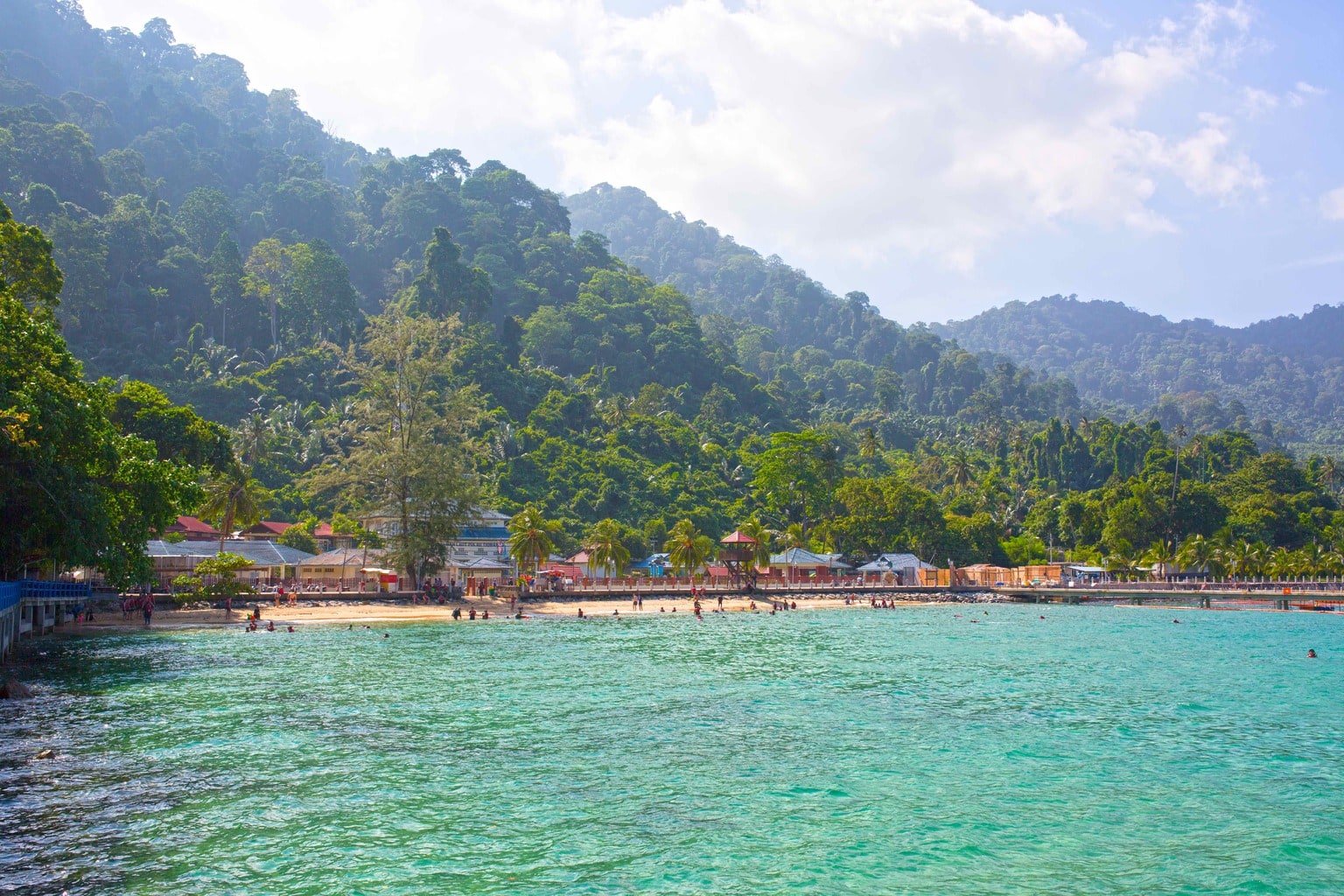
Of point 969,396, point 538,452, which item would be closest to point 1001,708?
point 538,452

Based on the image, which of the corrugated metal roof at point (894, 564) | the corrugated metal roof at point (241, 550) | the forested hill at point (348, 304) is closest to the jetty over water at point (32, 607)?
the corrugated metal roof at point (241, 550)

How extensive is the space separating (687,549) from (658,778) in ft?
179

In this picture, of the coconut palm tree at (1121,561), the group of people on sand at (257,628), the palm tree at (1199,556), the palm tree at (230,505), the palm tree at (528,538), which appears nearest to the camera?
the group of people on sand at (257,628)

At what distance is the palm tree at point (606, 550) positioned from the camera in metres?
69.2

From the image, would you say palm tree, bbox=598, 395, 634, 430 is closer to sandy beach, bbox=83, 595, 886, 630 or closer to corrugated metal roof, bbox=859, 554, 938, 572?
corrugated metal roof, bbox=859, 554, 938, 572

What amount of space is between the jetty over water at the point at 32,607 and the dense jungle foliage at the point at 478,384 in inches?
213

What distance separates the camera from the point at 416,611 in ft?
175

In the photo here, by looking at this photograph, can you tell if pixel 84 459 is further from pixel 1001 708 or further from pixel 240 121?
pixel 240 121

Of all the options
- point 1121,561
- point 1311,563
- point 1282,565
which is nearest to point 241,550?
point 1121,561

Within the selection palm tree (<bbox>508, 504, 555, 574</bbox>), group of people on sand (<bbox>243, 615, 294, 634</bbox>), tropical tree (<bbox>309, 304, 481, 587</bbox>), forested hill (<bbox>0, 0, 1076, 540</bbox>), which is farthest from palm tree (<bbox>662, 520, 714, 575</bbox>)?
group of people on sand (<bbox>243, 615, 294, 634</bbox>)

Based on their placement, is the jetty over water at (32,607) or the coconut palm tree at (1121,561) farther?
the coconut palm tree at (1121,561)

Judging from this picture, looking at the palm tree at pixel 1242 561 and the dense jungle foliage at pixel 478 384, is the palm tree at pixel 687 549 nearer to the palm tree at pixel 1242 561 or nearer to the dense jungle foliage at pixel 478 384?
the dense jungle foliage at pixel 478 384

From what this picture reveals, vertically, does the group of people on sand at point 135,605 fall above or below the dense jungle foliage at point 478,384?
below

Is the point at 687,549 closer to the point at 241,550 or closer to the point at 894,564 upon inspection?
the point at 894,564
